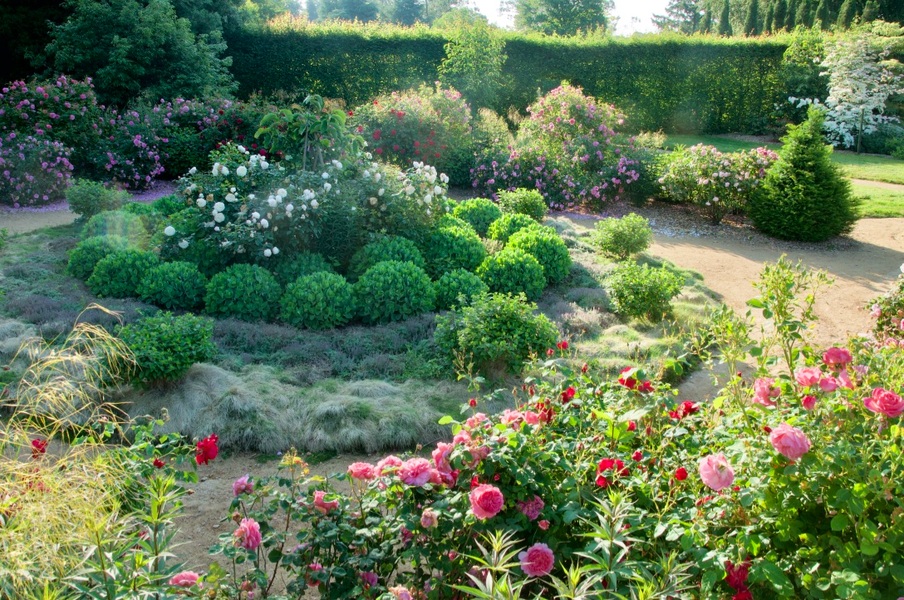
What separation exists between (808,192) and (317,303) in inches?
249

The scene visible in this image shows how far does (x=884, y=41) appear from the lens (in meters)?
16.6

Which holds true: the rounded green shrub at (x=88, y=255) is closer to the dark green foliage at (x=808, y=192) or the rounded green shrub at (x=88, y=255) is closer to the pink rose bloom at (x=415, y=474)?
the pink rose bloom at (x=415, y=474)

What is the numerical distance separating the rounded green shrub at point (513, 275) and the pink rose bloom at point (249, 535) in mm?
4133

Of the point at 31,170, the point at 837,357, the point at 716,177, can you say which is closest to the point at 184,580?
the point at 837,357

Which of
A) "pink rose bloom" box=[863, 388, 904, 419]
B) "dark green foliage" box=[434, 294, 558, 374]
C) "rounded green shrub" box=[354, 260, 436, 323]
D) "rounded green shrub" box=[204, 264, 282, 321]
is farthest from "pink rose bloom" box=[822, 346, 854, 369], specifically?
"rounded green shrub" box=[204, 264, 282, 321]

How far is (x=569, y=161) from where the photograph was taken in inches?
413

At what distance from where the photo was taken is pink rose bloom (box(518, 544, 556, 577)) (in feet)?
6.35

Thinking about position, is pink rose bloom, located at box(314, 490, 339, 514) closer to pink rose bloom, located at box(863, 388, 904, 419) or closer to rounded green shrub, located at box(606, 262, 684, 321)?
pink rose bloom, located at box(863, 388, 904, 419)

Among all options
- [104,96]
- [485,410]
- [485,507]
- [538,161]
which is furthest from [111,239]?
[104,96]

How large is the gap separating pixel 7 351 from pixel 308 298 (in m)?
1.96

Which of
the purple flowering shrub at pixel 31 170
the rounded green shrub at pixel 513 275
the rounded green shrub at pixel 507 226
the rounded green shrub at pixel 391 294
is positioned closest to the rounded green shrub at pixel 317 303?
the rounded green shrub at pixel 391 294

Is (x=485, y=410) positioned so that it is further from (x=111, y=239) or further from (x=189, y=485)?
(x=111, y=239)

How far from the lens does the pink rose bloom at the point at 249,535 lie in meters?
2.08

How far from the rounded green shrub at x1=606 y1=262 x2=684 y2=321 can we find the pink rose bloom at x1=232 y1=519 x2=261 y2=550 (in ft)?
14.0
